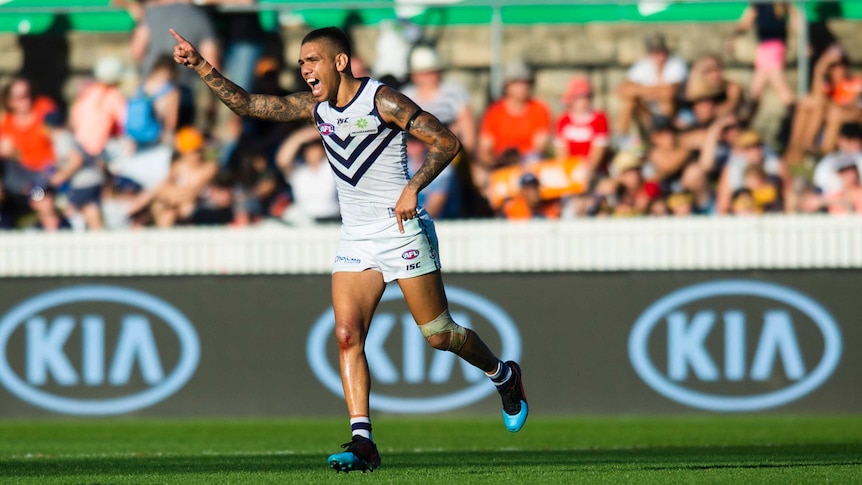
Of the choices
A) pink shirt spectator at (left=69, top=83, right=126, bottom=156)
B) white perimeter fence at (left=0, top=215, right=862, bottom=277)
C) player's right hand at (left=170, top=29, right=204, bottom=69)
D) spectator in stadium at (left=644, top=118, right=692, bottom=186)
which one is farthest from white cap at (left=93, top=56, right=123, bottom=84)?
player's right hand at (left=170, top=29, right=204, bottom=69)

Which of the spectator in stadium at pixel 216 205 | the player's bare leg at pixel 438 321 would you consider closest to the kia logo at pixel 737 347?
the spectator in stadium at pixel 216 205

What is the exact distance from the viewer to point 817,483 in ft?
21.4

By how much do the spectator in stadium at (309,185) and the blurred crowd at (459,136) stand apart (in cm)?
2

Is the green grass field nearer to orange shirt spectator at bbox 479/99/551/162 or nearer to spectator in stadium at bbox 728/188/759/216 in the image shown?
spectator in stadium at bbox 728/188/759/216

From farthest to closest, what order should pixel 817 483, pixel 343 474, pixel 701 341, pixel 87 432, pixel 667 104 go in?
pixel 667 104 < pixel 701 341 < pixel 87 432 < pixel 343 474 < pixel 817 483

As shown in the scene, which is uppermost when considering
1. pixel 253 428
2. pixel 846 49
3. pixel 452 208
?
pixel 846 49

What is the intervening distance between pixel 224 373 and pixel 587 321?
3.14 m

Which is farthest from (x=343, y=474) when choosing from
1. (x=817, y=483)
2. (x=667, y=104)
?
(x=667, y=104)

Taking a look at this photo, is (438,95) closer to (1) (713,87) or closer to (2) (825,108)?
(1) (713,87)

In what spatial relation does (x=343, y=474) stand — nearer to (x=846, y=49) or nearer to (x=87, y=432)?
(x=87, y=432)

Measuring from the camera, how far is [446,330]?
7.50 m

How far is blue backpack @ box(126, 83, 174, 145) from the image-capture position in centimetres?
1349

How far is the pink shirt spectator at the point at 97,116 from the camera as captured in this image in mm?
13811

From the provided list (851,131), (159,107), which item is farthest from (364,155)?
(851,131)
